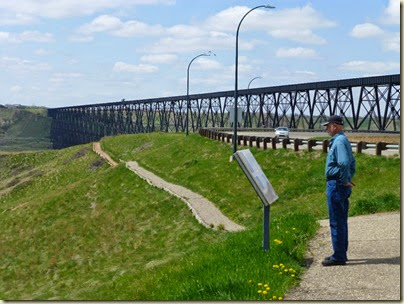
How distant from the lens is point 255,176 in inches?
358

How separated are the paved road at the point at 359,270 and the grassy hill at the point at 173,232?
0.82 ft

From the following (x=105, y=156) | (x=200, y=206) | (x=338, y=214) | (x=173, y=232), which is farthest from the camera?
(x=105, y=156)

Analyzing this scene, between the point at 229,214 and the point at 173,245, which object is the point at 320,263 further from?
the point at 229,214

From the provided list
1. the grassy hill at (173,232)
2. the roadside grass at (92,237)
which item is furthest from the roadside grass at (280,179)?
the roadside grass at (92,237)

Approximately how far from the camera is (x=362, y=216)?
14.5 metres

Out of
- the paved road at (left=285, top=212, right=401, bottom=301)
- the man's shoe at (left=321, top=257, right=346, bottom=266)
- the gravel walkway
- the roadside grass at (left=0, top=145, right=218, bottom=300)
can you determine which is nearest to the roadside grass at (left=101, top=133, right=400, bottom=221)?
the gravel walkway

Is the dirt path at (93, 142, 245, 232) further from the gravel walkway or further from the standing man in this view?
the standing man

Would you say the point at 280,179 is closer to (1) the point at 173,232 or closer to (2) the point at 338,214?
(1) the point at 173,232

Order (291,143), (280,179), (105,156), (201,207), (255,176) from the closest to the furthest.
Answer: (255,176) → (201,207) → (280,179) → (291,143) → (105,156)

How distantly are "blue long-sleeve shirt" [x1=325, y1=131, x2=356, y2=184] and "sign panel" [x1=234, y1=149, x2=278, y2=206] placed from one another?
0.91 m

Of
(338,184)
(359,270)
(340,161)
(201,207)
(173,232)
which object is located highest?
(340,161)

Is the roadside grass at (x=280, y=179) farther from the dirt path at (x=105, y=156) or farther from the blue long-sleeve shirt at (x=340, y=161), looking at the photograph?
the dirt path at (x=105, y=156)

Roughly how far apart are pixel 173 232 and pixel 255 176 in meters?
13.9

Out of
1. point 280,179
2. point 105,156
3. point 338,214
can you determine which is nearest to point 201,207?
point 280,179
